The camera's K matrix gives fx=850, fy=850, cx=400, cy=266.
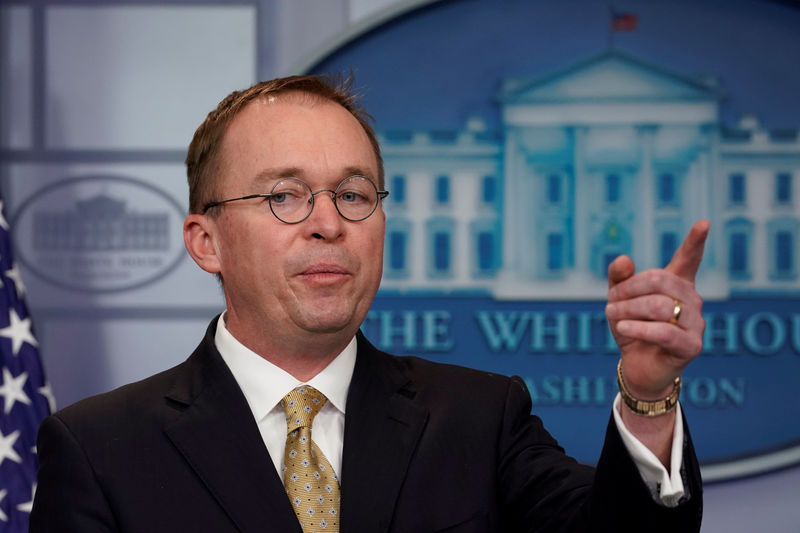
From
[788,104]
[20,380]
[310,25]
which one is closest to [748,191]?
[788,104]

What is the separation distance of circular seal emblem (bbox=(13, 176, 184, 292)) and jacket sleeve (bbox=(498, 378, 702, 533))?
6.15 feet

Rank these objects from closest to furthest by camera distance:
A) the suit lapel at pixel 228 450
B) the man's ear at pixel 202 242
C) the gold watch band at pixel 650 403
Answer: the gold watch band at pixel 650 403 → the suit lapel at pixel 228 450 → the man's ear at pixel 202 242

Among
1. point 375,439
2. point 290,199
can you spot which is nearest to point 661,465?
point 375,439

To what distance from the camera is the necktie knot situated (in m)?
1.40

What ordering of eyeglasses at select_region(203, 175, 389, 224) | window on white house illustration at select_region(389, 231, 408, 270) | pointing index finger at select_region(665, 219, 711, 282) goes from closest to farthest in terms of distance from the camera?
pointing index finger at select_region(665, 219, 711, 282)
eyeglasses at select_region(203, 175, 389, 224)
window on white house illustration at select_region(389, 231, 408, 270)

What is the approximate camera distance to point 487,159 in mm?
3033

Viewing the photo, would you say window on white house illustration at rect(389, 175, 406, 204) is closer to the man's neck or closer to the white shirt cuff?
the man's neck

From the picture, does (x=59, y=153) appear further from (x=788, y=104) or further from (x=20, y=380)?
(x=788, y=104)

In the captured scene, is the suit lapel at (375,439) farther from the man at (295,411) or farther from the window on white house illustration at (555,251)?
the window on white house illustration at (555,251)

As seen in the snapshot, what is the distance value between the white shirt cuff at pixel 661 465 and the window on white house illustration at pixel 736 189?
2063 mm

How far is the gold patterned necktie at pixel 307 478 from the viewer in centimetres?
134

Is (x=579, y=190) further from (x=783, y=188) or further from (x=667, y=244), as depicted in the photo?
(x=783, y=188)

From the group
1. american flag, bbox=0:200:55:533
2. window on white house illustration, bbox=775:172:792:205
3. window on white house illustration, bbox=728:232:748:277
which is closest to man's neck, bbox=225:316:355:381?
american flag, bbox=0:200:55:533

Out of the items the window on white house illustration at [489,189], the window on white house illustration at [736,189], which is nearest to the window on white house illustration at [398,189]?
the window on white house illustration at [489,189]
